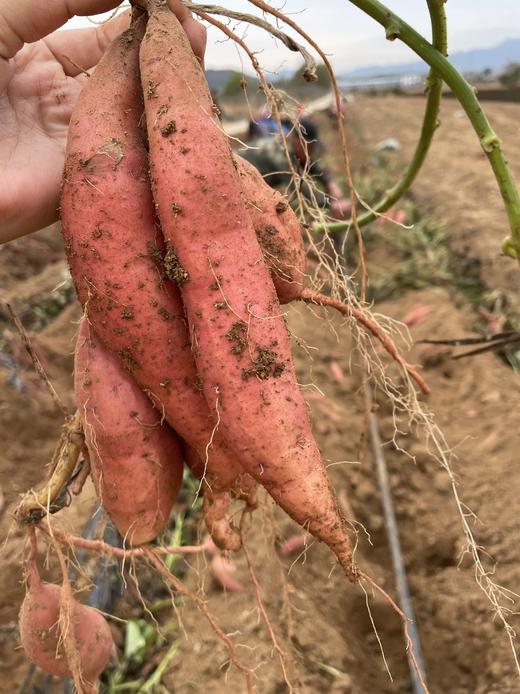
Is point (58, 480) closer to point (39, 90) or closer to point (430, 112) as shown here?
point (39, 90)

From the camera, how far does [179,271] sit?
89cm

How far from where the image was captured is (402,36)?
1.00 meters

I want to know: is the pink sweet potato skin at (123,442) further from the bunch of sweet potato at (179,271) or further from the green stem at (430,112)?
the green stem at (430,112)

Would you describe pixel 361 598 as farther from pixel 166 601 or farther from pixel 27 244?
pixel 27 244

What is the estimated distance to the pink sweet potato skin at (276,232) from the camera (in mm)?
1047

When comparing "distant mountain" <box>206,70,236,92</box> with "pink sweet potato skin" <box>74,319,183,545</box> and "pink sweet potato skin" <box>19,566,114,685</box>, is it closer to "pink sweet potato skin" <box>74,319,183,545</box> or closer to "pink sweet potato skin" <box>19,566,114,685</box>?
"pink sweet potato skin" <box>74,319,183,545</box>

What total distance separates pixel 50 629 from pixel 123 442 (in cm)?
42

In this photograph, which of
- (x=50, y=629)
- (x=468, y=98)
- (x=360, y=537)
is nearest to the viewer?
(x=468, y=98)

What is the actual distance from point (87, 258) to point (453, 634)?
5.74 ft

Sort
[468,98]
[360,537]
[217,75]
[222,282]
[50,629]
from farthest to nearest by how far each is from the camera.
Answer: [217,75]
[360,537]
[50,629]
[468,98]
[222,282]

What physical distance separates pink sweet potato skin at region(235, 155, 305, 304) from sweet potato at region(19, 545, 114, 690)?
69cm

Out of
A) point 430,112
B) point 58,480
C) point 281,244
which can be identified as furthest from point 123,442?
point 430,112

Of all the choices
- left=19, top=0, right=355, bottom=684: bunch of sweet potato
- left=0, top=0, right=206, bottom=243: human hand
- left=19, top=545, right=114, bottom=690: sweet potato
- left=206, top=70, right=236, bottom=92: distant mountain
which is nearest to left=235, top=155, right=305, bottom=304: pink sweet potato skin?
left=19, top=0, right=355, bottom=684: bunch of sweet potato

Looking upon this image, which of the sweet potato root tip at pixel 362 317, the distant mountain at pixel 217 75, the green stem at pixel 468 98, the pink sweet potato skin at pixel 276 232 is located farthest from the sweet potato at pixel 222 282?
the distant mountain at pixel 217 75
